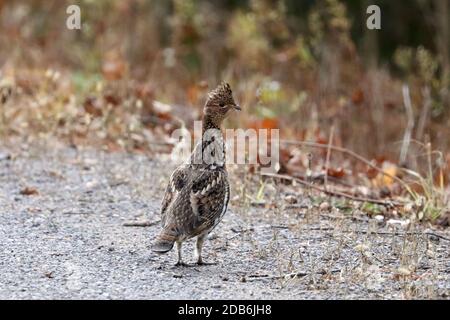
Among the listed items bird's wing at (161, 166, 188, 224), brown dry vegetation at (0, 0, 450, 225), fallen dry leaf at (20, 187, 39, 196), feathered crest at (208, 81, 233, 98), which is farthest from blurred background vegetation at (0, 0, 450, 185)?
bird's wing at (161, 166, 188, 224)

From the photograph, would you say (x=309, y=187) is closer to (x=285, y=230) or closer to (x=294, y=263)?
(x=285, y=230)

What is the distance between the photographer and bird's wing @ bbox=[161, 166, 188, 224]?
620cm

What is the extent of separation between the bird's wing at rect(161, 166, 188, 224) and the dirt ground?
35 cm

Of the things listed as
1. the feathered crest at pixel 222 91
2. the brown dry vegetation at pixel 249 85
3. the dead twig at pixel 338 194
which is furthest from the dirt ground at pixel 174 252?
the feathered crest at pixel 222 91

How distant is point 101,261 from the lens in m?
6.23

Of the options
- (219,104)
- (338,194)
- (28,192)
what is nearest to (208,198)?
(219,104)

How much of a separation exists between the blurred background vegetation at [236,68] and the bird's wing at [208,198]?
2.16 meters

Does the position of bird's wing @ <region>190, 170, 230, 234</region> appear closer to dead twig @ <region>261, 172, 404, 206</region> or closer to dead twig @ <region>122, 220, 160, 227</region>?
dead twig @ <region>122, 220, 160, 227</region>

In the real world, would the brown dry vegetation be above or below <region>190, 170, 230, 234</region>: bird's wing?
above

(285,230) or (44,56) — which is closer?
(285,230)

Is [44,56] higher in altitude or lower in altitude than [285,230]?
higher
